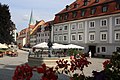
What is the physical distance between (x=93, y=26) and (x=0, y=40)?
18.1m

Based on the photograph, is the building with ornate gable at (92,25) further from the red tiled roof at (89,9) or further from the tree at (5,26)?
the tree at (5,26)

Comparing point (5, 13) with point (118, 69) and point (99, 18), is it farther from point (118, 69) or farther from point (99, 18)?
point (118, 69)

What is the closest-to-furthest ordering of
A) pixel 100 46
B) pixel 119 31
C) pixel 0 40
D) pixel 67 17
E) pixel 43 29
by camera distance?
pixel 119 31
pixel 100 46
pixel 0 40
pixel 67 17
pixel 43 29

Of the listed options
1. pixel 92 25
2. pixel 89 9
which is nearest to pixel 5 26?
pixel 89 9

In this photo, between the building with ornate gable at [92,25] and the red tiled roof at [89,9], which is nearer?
the building with ornate gable at [92,25]

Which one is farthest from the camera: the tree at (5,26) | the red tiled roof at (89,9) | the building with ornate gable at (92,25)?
the tree at (5,26)

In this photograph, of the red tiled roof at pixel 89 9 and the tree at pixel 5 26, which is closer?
the red tiled roof at pixel 89 9

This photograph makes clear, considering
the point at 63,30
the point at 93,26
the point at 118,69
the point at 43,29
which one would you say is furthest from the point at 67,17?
the point at 118,69

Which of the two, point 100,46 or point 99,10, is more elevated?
point 99,10

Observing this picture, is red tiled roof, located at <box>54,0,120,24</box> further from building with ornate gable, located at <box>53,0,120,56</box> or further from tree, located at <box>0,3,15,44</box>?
tree, located at <box>0,3,15,44</box>

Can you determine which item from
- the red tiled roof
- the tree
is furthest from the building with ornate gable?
the tree

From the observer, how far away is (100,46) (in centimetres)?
4431

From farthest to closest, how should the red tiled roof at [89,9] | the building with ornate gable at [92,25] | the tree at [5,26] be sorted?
the tree at [5,26]
the red tiled roof at [89,9]
the building with ornate gable at [92,25]

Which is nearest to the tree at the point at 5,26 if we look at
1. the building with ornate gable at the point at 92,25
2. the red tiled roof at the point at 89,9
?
the building with ornate gable at the point at 92,25
